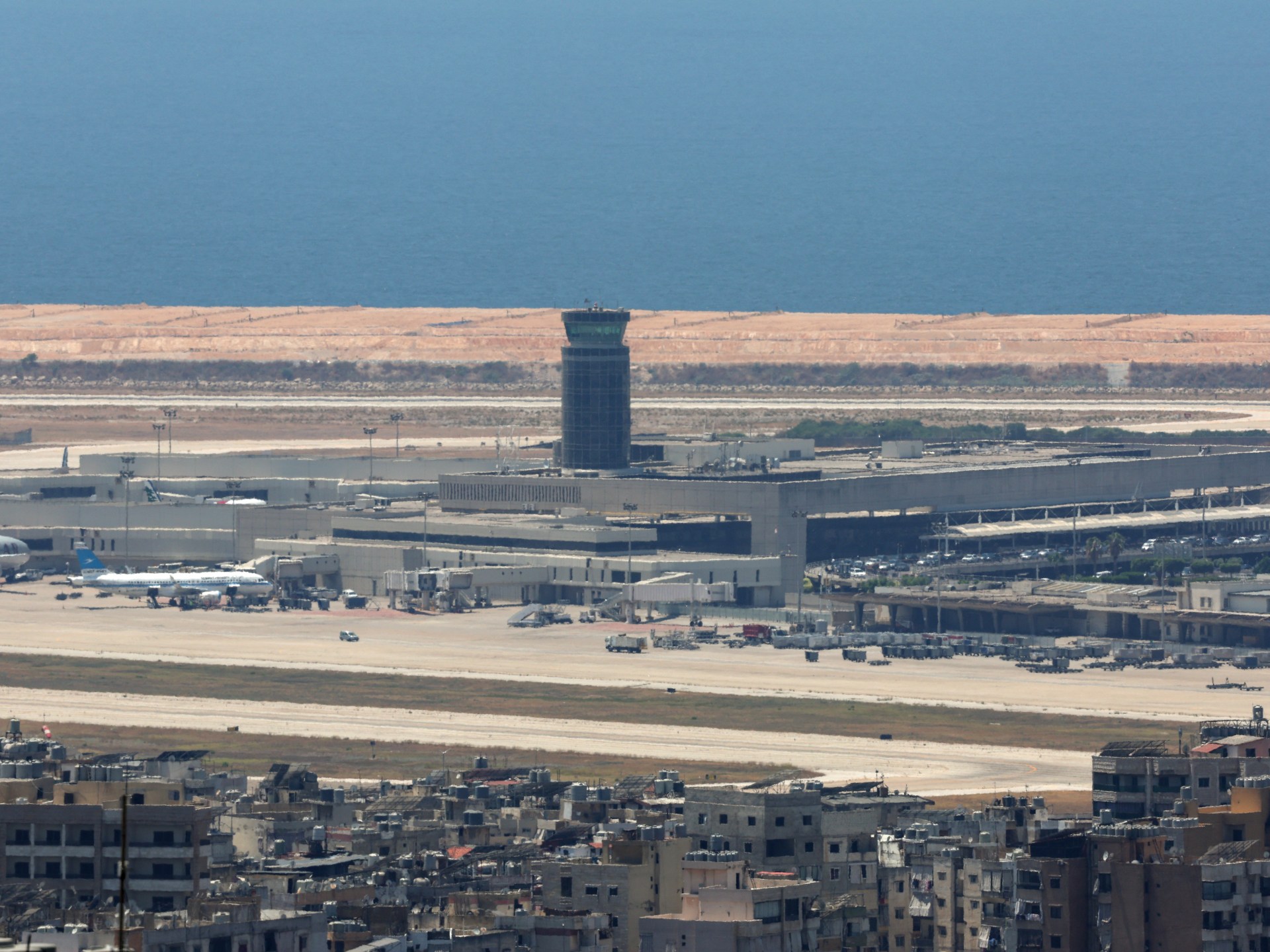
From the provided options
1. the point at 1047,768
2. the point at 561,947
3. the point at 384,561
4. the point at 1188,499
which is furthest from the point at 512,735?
the point at 1188,499

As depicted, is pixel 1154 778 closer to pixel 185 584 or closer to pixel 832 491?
pixel 832 491

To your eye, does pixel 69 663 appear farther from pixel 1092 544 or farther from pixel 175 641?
pixel 1092 544

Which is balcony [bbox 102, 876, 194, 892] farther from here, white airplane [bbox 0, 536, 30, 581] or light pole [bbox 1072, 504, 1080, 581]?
white airplane [bbox 0, 536, 30, 581]

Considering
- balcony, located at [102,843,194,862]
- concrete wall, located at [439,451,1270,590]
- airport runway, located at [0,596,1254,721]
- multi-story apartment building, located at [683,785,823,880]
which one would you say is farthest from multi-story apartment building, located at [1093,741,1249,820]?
concrete wall, located at [439,451,1270,590]

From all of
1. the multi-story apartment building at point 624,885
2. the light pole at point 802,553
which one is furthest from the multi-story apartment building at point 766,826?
the light pole at point 802,553

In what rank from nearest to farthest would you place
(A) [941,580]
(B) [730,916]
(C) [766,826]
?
1. (B) [730,916]
2. (C) [766,826]
3. (A) [941,580]

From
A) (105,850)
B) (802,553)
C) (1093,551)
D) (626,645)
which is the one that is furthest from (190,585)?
(105,850)
